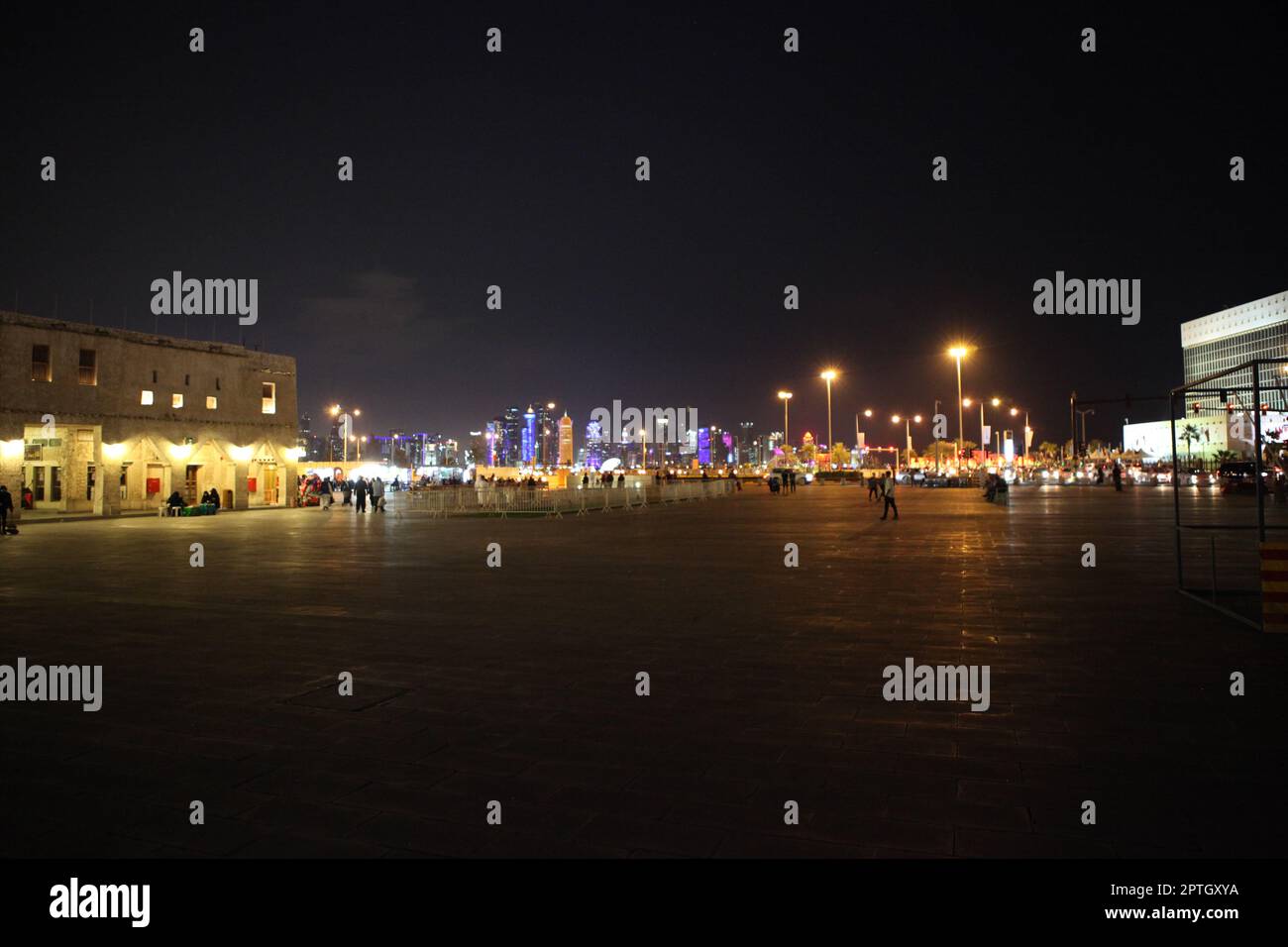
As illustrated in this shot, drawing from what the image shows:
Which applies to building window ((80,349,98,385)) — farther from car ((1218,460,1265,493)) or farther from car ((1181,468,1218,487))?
car ((1181,468,1218,487))

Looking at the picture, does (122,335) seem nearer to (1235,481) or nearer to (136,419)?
(136,419)

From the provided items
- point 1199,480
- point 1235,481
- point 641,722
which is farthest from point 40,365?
point 1199,480

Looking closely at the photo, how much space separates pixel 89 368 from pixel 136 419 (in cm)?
279

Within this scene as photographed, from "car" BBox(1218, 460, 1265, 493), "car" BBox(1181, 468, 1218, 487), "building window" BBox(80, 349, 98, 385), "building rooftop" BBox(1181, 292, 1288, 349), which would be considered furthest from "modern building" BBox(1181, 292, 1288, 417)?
"building window" BBox(80, 349, 98, 385)

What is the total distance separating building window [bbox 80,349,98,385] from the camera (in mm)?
32625

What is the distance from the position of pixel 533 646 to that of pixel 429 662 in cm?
105

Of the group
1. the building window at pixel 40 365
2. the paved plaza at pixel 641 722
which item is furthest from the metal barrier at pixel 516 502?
the paved plaza at pixel 641 722

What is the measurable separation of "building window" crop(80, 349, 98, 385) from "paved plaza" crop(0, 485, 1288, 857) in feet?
81.9

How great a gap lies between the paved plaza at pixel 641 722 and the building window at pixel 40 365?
2385cm

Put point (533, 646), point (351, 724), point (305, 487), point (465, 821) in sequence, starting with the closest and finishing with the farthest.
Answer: point (465, 821) → point (351, 724) → point (533, 646) → point (305, 487)

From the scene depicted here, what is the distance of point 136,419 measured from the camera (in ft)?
114
